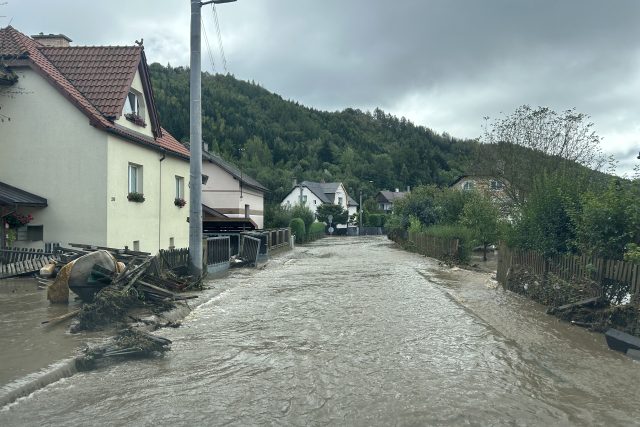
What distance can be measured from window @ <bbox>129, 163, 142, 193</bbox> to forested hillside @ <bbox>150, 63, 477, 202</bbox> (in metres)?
66.6

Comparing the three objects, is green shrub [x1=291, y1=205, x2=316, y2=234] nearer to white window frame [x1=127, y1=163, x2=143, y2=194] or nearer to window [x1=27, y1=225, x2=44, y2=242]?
white window frame [x1=127, y1=163, x2=143, y2=194]

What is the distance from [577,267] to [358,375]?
6.50m

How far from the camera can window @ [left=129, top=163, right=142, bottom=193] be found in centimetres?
1782

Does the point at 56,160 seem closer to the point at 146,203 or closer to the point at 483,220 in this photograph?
the point at 146,203

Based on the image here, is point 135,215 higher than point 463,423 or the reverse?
higher

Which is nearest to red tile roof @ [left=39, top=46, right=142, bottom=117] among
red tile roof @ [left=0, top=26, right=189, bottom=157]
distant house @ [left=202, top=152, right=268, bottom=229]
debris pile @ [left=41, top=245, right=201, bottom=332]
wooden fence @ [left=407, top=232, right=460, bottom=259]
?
red tile roof @ [left=0, top=26, right=189, bottom=157]

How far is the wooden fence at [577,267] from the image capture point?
351 inches

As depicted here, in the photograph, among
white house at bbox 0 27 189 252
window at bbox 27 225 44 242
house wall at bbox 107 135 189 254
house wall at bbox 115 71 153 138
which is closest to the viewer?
white house at bbox 0 27 189 252

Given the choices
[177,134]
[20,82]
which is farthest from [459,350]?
[177,134]

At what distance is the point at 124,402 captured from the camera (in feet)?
18.2

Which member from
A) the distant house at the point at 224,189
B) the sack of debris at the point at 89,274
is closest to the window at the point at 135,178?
the sack of debris at the point at 89,274

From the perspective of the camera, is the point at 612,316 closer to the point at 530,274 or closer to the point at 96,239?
the point at 530,274

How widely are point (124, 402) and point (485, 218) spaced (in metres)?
25.1

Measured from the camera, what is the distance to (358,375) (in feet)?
21.7
